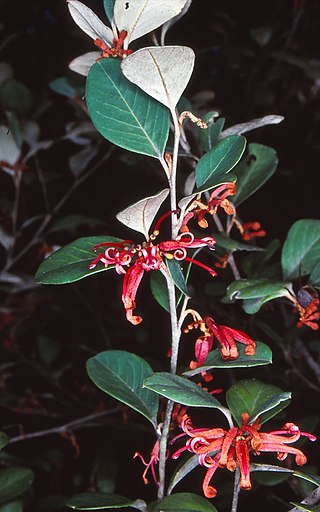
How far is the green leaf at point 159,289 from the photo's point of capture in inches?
35.8

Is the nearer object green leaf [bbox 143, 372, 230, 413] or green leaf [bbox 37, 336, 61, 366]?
green leaf [bbox 143, 372, 230, 413]

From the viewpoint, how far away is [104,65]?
0.77m

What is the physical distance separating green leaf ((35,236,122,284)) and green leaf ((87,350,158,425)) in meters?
0.18

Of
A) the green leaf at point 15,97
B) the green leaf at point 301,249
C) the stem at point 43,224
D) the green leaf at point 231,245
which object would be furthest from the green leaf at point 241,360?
the green leaf at point 15,97

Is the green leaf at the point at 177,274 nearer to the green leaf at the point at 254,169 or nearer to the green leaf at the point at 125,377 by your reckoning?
the green leaf at the point at 125,377

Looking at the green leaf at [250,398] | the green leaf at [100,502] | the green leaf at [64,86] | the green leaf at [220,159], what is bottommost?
the green leaf at [100,502]

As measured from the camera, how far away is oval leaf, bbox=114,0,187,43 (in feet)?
2.47

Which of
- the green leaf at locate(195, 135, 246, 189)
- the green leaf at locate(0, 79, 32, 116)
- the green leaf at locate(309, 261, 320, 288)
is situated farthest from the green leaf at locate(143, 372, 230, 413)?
the green leaf at locate(0, 79, 32, 116)

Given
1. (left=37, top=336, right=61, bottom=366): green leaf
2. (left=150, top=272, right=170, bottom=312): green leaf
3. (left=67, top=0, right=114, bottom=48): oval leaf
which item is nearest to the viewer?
(left=67, top=0, right=114, bottom=48): oval leaf

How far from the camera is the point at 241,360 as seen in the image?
75 centimetres

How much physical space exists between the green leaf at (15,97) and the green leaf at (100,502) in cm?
112

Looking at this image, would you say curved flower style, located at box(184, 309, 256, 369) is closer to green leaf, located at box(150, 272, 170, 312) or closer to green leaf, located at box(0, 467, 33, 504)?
green leaf, located at box(150, 272, 170, 312)

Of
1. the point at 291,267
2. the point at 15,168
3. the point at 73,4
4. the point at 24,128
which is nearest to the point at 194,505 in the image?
the point at 291,267

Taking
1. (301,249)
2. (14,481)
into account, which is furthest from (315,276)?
(14,481)
